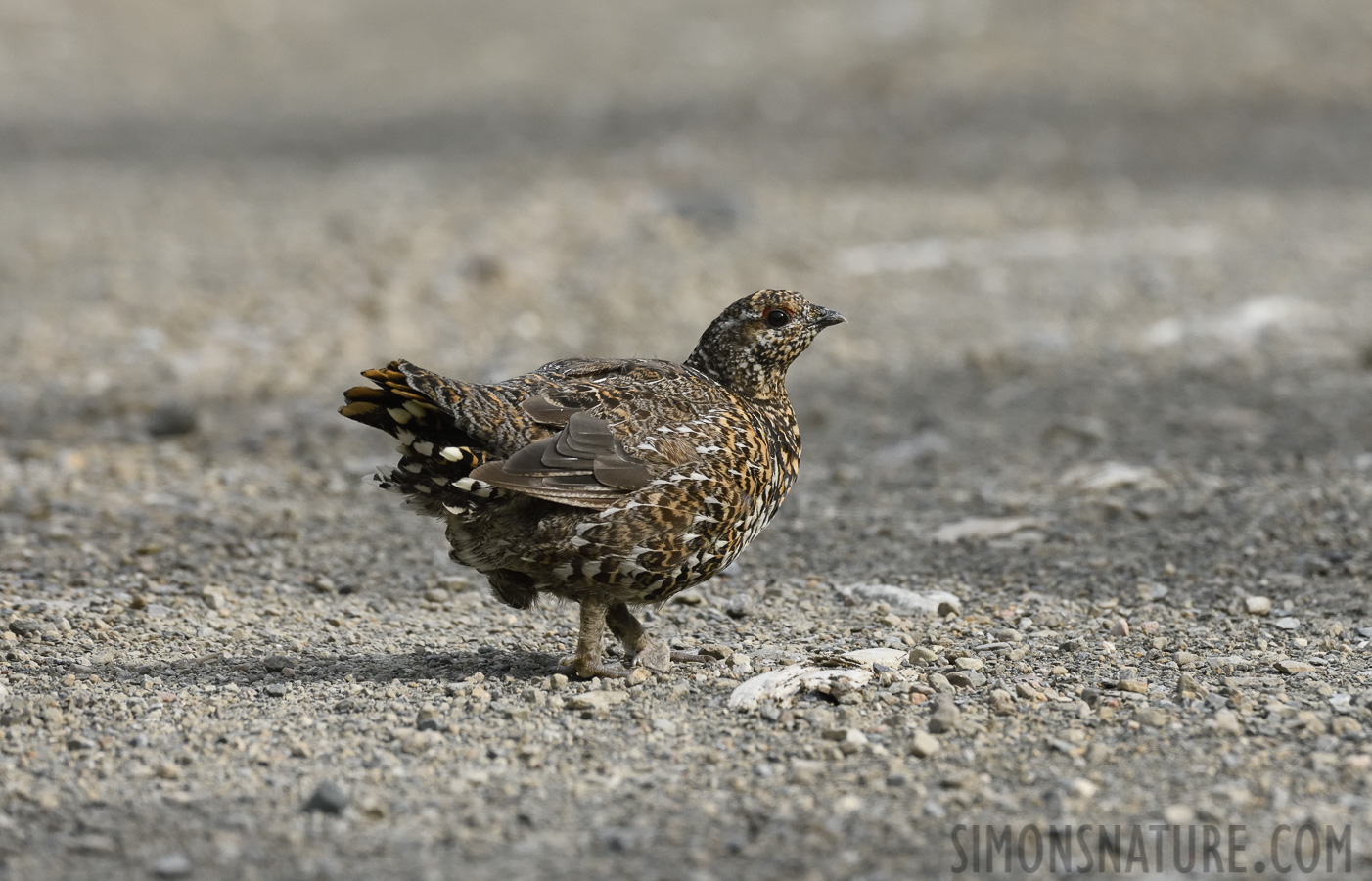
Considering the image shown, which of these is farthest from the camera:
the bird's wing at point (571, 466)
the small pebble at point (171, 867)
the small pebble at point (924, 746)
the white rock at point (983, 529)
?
the white rock at point (983, 529)

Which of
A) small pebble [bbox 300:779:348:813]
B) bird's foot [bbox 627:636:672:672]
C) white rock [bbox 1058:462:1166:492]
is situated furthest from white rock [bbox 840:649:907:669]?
white rock [bbox 1058:462:1166:492]

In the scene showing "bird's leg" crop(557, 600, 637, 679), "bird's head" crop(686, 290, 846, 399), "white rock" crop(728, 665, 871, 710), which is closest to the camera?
"white rock" crop(728, 665, 871, 710)

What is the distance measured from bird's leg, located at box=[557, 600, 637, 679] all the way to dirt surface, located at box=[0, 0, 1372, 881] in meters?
0.18

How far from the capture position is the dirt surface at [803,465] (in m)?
4.28

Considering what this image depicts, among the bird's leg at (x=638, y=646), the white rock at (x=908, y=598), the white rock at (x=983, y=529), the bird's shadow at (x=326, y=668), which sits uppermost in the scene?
the white rock at (x=983, y=529)

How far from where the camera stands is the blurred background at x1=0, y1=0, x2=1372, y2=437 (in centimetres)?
1074

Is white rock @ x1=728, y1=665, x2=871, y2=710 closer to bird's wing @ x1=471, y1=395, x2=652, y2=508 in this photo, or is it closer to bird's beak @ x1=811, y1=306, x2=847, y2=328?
bird's wing @ x1=471, y1=395, x2=652, y2=508

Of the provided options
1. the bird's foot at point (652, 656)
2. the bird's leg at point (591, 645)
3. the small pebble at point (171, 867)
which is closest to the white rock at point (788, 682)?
the bird's foot at point (652, 656)

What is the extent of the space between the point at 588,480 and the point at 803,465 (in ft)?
12.5

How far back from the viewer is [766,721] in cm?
489

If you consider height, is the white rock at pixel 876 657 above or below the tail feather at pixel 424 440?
below

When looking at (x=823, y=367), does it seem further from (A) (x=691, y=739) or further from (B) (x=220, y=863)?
(B) (x=220, y=863)

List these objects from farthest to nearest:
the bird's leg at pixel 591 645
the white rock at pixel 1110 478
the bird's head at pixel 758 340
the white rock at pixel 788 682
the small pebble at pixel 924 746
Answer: the white rock at pixel 1110 478
the bird's head at pixel 758 340
the bird's leg at pixel 591 645
the white rock at pixel 788 682
the small pebble at pixel 924 746

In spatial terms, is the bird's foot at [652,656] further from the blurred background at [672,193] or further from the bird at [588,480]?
the blurred background at [672,193]
